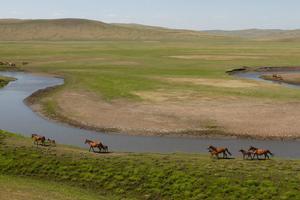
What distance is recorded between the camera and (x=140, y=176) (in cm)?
2673

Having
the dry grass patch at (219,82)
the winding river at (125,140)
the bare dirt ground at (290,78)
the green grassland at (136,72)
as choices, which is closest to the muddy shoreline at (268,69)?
the green grassland at (136,72)

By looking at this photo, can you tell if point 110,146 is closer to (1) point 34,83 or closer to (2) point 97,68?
(1) point 34,83

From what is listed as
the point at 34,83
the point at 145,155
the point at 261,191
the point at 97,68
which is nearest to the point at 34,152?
the point at 145,155

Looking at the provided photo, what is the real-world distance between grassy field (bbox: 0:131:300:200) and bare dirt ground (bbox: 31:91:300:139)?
1032 cm

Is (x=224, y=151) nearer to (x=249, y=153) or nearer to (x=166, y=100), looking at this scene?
(x=249, y=153)

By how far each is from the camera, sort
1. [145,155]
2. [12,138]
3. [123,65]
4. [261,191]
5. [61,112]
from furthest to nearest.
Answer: [123,65]
[61,112]
[12,138]
[145,155]
[261,191]

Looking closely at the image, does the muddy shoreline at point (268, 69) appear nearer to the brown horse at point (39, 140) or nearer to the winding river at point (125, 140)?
the winding river at point (125, 140)

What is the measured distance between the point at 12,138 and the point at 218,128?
1816 centimetres

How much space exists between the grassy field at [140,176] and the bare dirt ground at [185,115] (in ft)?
33.9

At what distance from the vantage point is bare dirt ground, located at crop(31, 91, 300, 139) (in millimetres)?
40656

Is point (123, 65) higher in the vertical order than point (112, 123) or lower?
higher

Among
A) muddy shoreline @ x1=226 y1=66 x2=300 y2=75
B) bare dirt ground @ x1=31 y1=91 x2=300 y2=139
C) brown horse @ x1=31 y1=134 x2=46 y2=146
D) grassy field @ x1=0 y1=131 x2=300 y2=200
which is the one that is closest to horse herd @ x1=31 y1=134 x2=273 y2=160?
brown horse @ x1=31 y1=134 x2=46 y2=146

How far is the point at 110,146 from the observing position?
1417 inches

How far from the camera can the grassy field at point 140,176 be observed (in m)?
24.4
